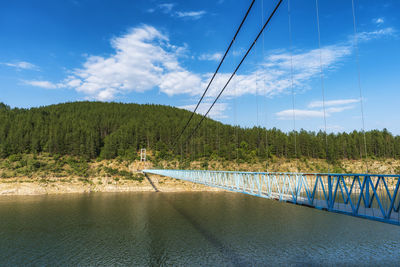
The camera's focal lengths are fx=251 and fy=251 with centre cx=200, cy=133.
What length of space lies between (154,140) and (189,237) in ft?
217

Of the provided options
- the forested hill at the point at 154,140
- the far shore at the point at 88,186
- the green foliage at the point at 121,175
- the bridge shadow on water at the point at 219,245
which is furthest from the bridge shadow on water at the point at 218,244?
the forested hill at the point at 154,140

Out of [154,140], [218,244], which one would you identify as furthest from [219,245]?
[154,140]

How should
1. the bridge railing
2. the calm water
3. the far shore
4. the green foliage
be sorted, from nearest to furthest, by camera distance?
the bridge railing
the calm water
the far shore
the green foliage

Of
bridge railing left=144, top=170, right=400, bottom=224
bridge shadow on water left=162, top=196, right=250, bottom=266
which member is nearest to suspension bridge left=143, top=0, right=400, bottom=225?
bridge railing left=144, top=170, right=400, bottom=224

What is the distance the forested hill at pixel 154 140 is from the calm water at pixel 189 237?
109 ft

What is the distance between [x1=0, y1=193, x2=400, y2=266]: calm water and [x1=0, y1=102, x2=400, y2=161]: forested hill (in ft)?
109

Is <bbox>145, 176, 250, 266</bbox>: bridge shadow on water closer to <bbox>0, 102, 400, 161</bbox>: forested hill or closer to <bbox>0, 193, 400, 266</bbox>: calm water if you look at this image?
<bbox>0, 193, 400, 266</bbox>: calm water


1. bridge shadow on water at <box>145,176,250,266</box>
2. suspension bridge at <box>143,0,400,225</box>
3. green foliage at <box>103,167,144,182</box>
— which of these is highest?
suspension bridge at <box>143,0,400,225</box>

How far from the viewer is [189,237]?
24.0m

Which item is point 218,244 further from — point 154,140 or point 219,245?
point 154,140

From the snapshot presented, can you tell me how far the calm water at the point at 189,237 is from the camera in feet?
62.8

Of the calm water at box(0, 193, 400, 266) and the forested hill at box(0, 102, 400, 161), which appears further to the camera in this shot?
the forested hill at box(0, 102, 400, 161)

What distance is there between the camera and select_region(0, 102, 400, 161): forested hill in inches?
2842

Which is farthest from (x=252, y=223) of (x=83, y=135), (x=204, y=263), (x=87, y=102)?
(x=87, y=102)
